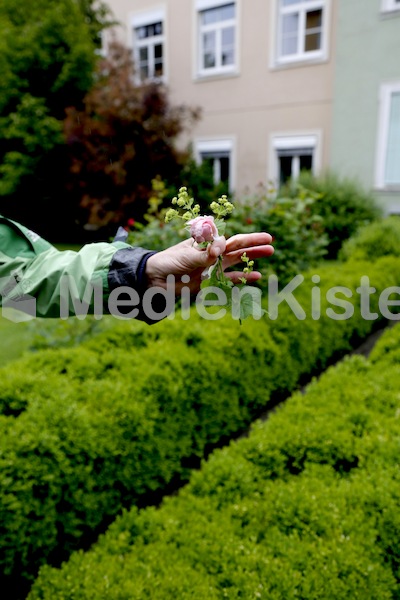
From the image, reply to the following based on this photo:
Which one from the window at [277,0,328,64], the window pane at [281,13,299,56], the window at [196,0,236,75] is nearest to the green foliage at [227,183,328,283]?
the window at [277,0,328,64]

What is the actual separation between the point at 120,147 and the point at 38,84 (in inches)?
131

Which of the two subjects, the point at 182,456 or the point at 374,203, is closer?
the point at 182,456

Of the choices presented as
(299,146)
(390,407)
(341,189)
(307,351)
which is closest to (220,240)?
(390,407)

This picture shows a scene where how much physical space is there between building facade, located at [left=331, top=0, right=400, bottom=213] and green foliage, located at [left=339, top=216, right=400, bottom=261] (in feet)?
7.94

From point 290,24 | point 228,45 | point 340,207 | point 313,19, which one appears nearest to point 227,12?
point 228,45

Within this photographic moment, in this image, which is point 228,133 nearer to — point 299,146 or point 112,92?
point 299,146

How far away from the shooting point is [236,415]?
13.1ft

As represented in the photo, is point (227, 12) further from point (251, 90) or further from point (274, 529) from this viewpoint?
point (274, 529)

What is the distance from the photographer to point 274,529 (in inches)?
91.7

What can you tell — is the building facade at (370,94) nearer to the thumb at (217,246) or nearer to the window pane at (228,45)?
the window pane at (228,45)

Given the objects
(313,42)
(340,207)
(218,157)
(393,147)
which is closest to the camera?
(340,207)

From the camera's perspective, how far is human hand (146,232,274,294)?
1.26 meters

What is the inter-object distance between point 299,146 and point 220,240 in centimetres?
1093

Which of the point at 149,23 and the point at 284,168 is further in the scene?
the point at 149,23
